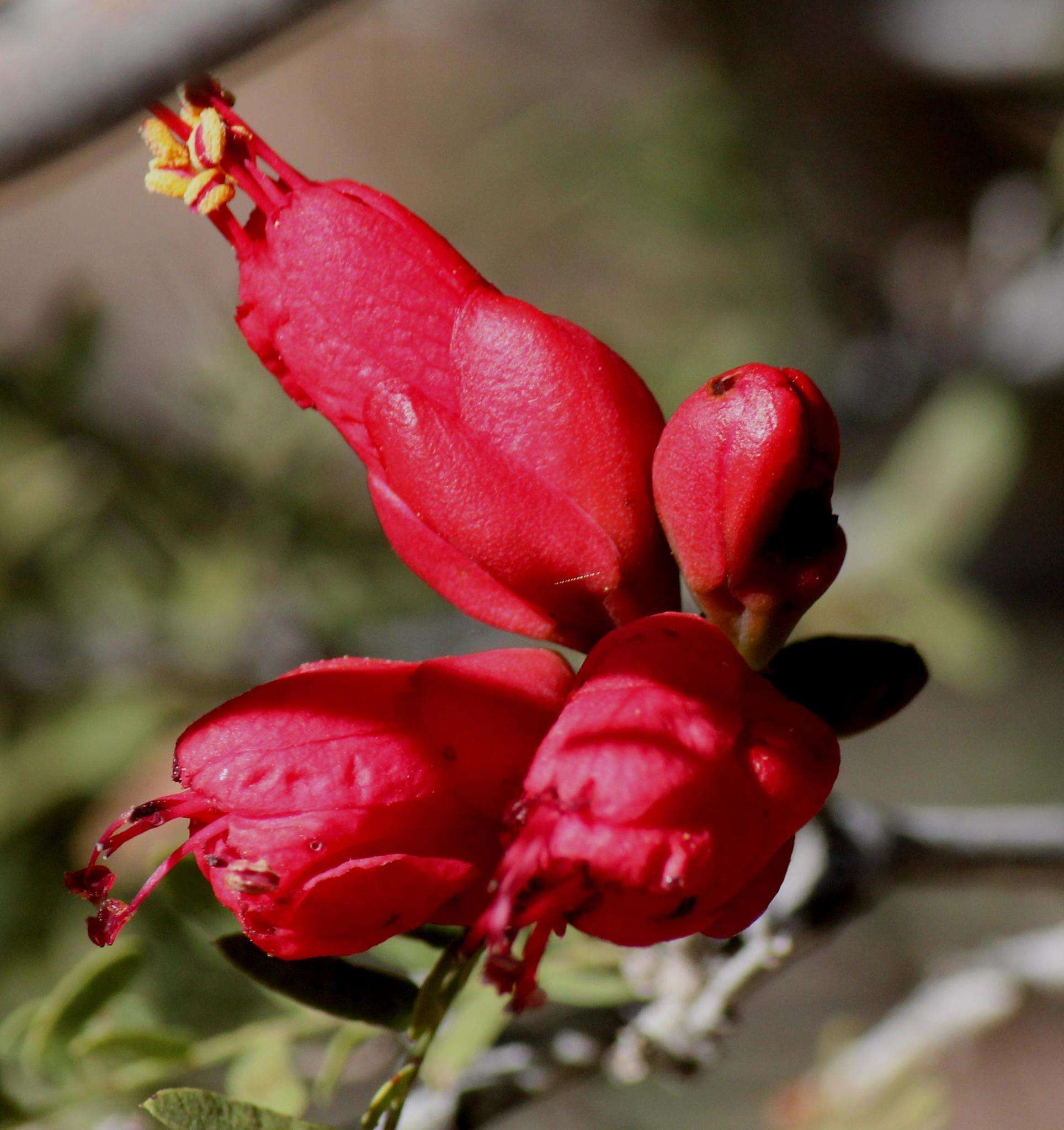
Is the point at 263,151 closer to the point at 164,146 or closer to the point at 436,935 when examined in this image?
the point at 164,146

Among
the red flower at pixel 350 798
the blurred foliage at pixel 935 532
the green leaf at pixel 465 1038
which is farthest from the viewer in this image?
A: the blurred foliage at pixel 935 532

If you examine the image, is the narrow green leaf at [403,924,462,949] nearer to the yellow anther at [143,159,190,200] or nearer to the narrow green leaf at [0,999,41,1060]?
the narrow green leaf at [0,999,41,1060]

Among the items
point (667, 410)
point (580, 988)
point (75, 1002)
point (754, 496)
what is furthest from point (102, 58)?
point (667, 410)

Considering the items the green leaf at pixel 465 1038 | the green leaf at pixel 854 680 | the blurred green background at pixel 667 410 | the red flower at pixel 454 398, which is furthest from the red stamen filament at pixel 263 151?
the green leaf at pixel 465 1038

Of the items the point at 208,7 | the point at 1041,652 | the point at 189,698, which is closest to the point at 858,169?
the point at 1041,652

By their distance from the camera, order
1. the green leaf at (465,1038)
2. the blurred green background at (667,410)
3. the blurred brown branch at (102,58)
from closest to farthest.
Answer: the blurred brown branch at (102,58), the green leaf at (465,1038), the blurred green background at (667,410)

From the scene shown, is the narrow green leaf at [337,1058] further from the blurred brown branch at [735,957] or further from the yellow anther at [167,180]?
the yellow anther at [167,180]

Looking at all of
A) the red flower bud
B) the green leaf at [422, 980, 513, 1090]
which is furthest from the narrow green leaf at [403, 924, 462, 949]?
the red flower bud

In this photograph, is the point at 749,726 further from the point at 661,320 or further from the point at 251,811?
the point at 661,320
